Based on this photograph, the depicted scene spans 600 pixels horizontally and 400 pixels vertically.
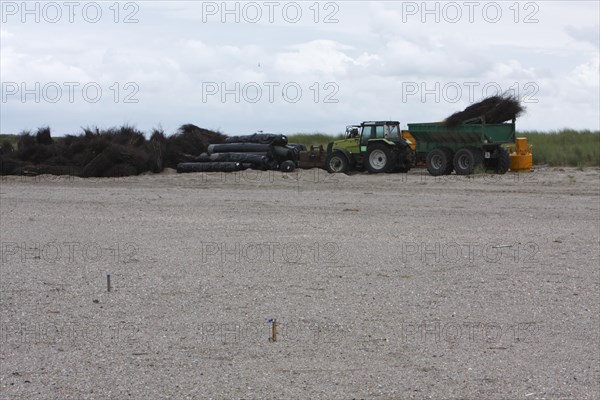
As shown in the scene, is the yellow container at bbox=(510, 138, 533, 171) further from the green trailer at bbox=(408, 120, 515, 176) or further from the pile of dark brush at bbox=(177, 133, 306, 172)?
the pile of dark brush at bbox=(177, 133, 306, 172)

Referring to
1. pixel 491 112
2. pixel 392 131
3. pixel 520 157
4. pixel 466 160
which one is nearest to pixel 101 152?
pixel 392 131

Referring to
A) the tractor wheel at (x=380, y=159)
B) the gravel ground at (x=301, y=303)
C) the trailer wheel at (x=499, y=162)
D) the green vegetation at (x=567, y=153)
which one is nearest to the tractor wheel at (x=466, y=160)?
the trailer wheel at (x=499, y=162)

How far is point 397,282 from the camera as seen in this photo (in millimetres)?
10906

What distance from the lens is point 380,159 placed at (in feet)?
94.1

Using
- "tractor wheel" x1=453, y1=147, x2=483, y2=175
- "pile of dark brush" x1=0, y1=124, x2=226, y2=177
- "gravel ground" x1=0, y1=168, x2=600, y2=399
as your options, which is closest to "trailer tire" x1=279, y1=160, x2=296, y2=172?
"pile of dark brush" x1=0, y1=124, x2=226, y2=177

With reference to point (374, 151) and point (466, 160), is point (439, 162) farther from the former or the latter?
point (374, 151)

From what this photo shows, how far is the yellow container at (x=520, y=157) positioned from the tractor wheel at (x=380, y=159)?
148 inches

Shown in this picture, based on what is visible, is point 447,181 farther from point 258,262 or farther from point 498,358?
point 498,358

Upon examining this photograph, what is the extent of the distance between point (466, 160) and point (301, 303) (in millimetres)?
18702

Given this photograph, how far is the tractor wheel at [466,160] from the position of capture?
2753 centimetres

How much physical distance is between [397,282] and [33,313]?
4.25 meters

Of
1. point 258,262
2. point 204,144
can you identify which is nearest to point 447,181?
point 204,144

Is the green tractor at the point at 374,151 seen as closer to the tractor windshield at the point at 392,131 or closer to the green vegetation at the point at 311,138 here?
the tractor windshield at the point at 392,131

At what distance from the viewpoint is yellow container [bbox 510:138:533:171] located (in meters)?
28.5
